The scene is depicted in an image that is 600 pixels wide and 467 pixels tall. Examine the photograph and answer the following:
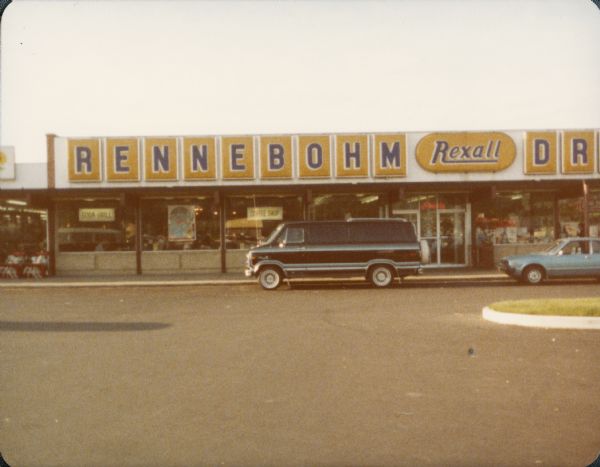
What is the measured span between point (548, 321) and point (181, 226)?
60.2ft

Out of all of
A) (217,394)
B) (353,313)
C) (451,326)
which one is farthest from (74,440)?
(353,313)

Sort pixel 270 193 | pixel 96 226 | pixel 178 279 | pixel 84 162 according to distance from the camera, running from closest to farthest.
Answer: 1. pixel 178 279
2. pixel 84 162
3. pixel 270 193
4. pixel 96 226

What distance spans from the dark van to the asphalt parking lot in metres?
6.16

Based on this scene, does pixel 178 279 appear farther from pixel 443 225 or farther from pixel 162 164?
pixel 443 225

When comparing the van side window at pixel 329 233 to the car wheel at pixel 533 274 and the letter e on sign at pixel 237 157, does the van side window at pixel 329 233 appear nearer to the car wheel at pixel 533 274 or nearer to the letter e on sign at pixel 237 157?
the car wheel at pixel 533 274

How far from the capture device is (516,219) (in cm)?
2766

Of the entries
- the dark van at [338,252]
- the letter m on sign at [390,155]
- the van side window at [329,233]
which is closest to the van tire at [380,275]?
the dark van at [338,252]

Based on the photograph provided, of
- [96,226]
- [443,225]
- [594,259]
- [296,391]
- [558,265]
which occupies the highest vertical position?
[96,226]

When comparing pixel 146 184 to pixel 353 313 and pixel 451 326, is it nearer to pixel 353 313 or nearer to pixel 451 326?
pixel 353 313

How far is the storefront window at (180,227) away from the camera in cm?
2730

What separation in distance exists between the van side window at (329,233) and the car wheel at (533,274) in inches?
225

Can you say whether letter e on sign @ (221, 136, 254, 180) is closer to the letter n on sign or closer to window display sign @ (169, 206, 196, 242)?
the letter n on sign

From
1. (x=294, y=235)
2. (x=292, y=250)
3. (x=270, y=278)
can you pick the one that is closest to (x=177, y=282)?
(x=270, y=278)

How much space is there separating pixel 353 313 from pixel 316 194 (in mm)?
13227
